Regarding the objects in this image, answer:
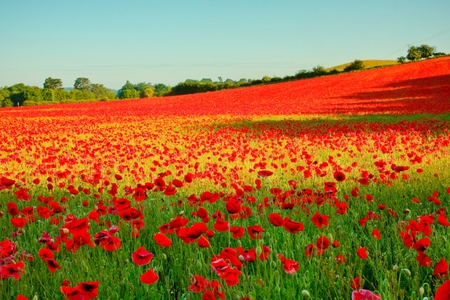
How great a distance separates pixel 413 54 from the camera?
2687 inches

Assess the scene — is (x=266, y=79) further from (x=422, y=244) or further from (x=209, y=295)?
(x=209, y=295)

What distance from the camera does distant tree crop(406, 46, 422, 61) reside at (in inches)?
2677

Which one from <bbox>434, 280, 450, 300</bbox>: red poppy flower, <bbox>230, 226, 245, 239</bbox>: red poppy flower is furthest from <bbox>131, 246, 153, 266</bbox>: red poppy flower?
<bbox>434, 280, 450, 300</bbox>: red poppy flower

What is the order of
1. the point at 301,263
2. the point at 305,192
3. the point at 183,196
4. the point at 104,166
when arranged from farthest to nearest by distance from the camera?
the point at 104,166 → the point at 183,196 → the point at 305,192 → the point at 301,263

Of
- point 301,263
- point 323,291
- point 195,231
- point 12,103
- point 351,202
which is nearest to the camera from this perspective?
point 195,231

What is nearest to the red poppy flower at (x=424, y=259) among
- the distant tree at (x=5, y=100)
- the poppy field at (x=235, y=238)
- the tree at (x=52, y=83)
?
the poppy field at (x=235, y=238)

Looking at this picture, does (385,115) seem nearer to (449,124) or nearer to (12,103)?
(449,124)

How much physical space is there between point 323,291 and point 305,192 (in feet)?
4.88

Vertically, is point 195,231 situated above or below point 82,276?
above

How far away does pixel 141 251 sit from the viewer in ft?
6.00

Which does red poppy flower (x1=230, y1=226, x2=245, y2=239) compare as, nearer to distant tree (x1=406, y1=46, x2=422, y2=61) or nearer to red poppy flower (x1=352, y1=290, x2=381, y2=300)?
red poppy flower (x1=352, y1=290, x2=381, y2=300)

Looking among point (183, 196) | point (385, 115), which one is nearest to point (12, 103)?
point (385, 115)

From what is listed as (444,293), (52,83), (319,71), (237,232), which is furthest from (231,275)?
(52,83)

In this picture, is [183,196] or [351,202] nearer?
[351,202]
